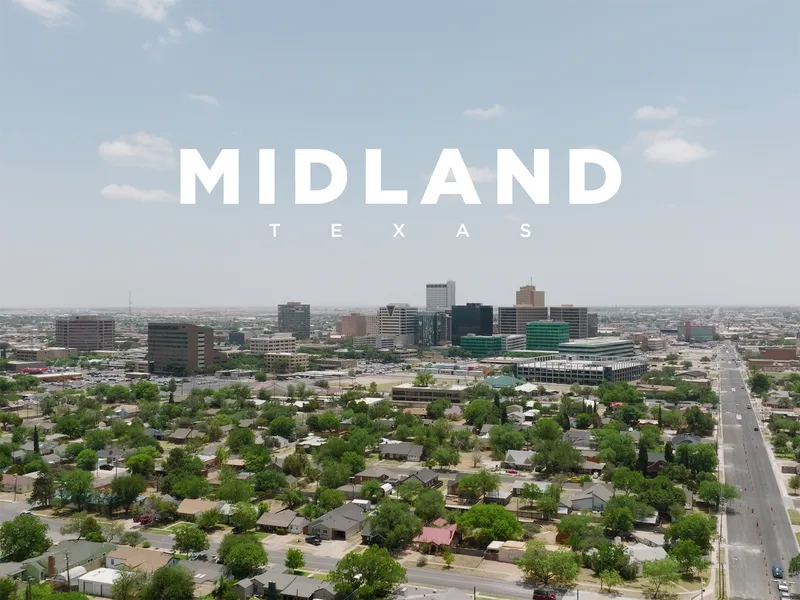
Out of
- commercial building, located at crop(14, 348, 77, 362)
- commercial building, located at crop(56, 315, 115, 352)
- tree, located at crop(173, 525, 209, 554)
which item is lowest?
tree, located at crop(173, 525, 209, 554)

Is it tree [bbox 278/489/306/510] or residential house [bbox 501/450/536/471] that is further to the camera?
residential house [bbox 501/450/536/471]

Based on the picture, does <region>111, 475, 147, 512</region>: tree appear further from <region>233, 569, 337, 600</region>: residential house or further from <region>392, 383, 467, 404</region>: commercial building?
<region>392, 383, 467, 404</region>: commercial building

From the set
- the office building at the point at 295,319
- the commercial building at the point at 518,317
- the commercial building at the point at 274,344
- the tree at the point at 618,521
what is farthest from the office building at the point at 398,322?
the tree at the point at 618,521

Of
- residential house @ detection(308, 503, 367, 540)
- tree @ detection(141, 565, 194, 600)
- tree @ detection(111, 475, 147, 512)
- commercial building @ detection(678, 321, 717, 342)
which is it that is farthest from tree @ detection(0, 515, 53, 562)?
commercial building @ detection(678, 321, 717, 342)

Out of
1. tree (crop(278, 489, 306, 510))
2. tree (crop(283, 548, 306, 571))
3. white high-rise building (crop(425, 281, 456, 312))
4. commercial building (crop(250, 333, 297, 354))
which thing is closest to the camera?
tree (crop(283, 548, 306, 571))

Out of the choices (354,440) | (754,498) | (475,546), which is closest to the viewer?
(475,546)

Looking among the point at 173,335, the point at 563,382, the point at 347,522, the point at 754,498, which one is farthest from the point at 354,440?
the point at 173,335

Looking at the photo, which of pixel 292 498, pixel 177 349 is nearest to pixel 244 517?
pixel 292 498

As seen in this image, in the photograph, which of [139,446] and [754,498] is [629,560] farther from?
[139,446]
